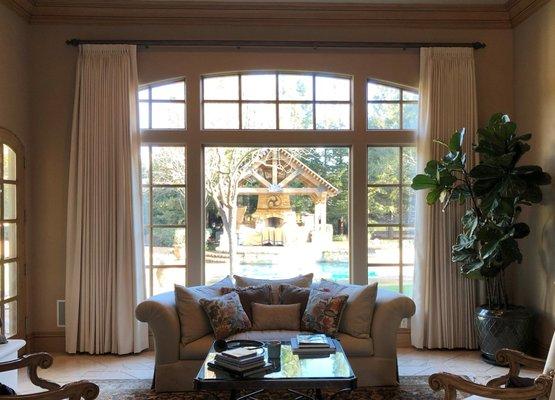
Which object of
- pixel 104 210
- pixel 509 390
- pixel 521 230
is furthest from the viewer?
pixel 104 210

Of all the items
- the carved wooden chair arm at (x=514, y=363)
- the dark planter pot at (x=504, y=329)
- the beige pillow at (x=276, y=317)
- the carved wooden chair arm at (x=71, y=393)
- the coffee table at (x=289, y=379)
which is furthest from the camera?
the dark planter pot at (x=504, y=329)

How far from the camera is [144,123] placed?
5.01 meters

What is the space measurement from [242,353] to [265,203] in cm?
253

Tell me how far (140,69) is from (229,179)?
1552mm

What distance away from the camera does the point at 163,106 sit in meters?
5.04

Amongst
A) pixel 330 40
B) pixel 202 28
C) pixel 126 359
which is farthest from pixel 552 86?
pixel 126 359

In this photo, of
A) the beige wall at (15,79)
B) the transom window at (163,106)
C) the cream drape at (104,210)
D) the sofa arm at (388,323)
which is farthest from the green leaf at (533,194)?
the beige wall at (15,79)

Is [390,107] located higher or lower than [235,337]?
higher

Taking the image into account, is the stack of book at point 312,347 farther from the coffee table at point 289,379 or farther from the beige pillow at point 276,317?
the beige pillow at point 276,317

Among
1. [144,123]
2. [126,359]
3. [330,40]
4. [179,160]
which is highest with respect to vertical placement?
[330,40]

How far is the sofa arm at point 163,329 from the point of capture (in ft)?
12.1

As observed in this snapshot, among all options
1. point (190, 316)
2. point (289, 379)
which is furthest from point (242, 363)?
point (190, 316)

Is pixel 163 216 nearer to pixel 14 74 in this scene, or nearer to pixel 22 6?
pixel 14 74

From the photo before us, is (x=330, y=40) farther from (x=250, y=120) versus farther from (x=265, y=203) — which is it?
(x=265, y=203)
